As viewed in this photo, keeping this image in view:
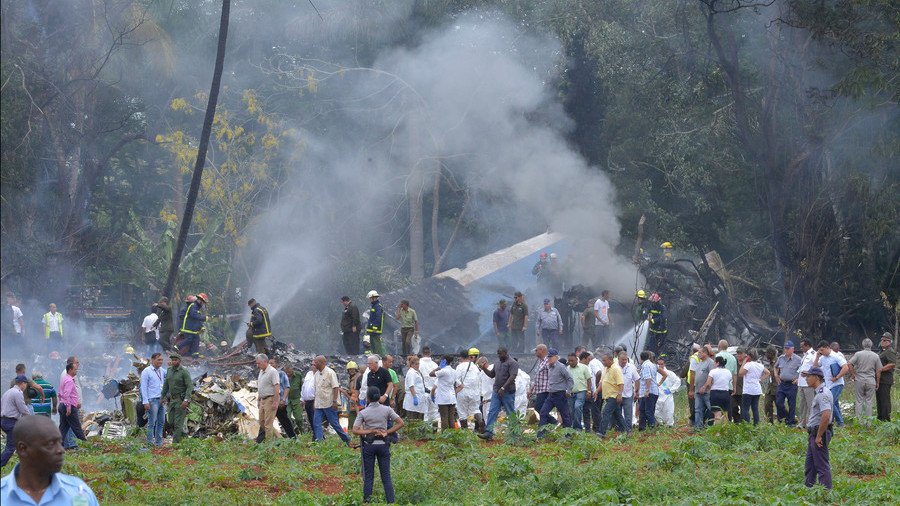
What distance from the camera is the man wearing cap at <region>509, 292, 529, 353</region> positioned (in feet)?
83.0

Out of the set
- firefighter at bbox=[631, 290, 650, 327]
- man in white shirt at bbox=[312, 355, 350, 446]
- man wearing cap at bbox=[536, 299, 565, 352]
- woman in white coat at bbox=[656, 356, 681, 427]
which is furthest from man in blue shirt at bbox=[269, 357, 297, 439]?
firefighter at bbox=[631, 290, 650, 327]

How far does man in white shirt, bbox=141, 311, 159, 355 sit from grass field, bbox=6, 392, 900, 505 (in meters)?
7.37

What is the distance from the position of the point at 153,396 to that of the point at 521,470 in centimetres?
627

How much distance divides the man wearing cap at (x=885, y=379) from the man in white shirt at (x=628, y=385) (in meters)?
3.94

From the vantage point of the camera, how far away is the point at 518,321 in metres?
25.5

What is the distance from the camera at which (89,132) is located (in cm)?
3045

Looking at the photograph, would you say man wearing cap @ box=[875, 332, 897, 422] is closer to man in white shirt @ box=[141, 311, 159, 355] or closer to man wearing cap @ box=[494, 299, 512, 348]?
man wearing cap @ box=[494, 299, 512, 348]

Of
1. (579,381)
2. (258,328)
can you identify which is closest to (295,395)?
(579,381)

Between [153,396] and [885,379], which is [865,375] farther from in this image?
[153,396]

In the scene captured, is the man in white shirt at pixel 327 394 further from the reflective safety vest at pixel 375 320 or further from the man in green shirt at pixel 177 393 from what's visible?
the reflective safety vest at pixel 375 320

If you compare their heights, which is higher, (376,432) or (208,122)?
(208,122)

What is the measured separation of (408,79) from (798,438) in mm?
22289

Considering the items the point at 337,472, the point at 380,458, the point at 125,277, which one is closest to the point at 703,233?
the point at 125,277

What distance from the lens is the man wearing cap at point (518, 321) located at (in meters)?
25.3
